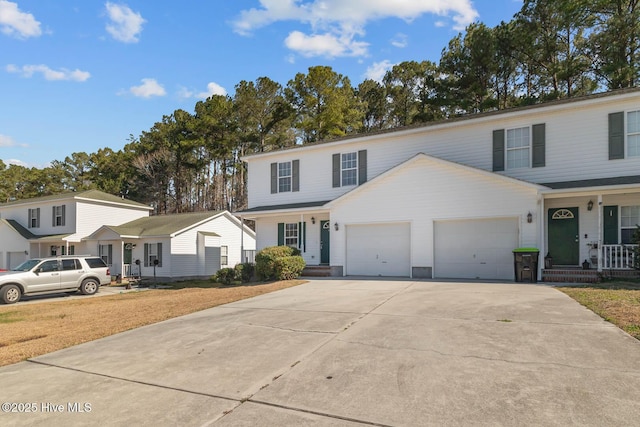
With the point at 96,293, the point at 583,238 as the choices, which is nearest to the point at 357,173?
the point at 583,238

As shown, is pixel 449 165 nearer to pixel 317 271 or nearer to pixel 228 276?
pixel 317 271

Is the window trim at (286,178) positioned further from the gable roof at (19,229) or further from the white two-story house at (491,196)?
the gable roof at (19,229)

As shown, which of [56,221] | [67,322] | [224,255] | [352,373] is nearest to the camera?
[352,373]

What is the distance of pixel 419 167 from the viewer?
49.2ft

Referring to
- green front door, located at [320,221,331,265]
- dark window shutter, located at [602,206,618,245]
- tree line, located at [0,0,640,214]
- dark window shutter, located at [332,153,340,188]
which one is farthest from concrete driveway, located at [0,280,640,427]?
tree line, located at [0,0,640,214]

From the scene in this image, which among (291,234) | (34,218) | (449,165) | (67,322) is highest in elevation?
(449,165)

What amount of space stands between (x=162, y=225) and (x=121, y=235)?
2811 mm

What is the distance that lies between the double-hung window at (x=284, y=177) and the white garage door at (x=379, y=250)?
16.0ft

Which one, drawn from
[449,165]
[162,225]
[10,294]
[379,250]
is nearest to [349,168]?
[379,250]

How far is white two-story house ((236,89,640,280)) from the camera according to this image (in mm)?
13133

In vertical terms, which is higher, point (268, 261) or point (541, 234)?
point (541, 234)

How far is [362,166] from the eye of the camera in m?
18.1

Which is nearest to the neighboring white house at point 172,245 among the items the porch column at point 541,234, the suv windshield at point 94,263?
the suv windshield at point 94,263

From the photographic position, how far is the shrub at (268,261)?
1554 cm
